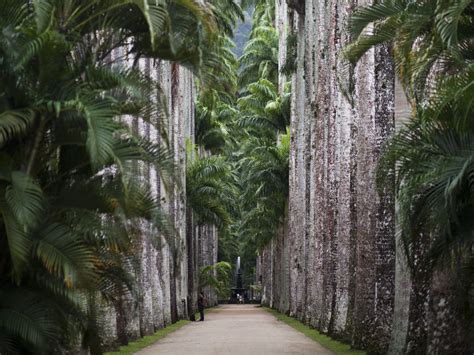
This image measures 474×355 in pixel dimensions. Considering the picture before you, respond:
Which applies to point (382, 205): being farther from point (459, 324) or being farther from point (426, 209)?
point (426, 209)

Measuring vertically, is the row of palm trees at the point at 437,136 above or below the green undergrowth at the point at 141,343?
above

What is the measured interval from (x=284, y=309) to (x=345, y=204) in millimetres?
23633

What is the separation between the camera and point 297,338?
81.1 feet

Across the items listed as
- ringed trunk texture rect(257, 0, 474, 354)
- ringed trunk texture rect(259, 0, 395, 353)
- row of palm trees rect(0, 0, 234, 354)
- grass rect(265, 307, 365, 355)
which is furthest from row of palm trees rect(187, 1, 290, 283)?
row of palm trees rect(0, 0, 234, 354)

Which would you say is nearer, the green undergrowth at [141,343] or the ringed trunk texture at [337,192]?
the ringed trunk texture at [337,192]

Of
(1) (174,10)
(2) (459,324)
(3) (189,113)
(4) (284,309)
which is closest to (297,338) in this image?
(2) (459,324)

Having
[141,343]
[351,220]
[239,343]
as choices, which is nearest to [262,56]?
[351,220]

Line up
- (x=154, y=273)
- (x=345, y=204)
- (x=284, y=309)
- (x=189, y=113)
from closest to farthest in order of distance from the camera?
(x=345, y=204)
(x=154, y=273)
(x=284, y=309)
(x=189, y=113)

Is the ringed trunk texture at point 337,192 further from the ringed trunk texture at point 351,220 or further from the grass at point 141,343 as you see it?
the grass at point 141,343

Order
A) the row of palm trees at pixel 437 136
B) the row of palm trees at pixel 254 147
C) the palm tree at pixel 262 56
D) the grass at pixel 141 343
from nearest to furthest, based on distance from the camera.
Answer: the row of palm trees at pixel 437 136 → the grass at pixel 141 343 → the row of palm trees at pixel 254 147 → the palm tree at pixel 262 56

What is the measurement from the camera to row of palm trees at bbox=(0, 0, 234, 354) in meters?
11.3

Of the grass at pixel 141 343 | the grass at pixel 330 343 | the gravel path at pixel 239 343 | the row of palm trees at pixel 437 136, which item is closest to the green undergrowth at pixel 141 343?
the grass at pixel 141 343

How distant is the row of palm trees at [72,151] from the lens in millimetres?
11305

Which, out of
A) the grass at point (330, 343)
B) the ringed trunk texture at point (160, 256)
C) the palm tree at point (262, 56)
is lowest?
the grass at point (330, 343)
